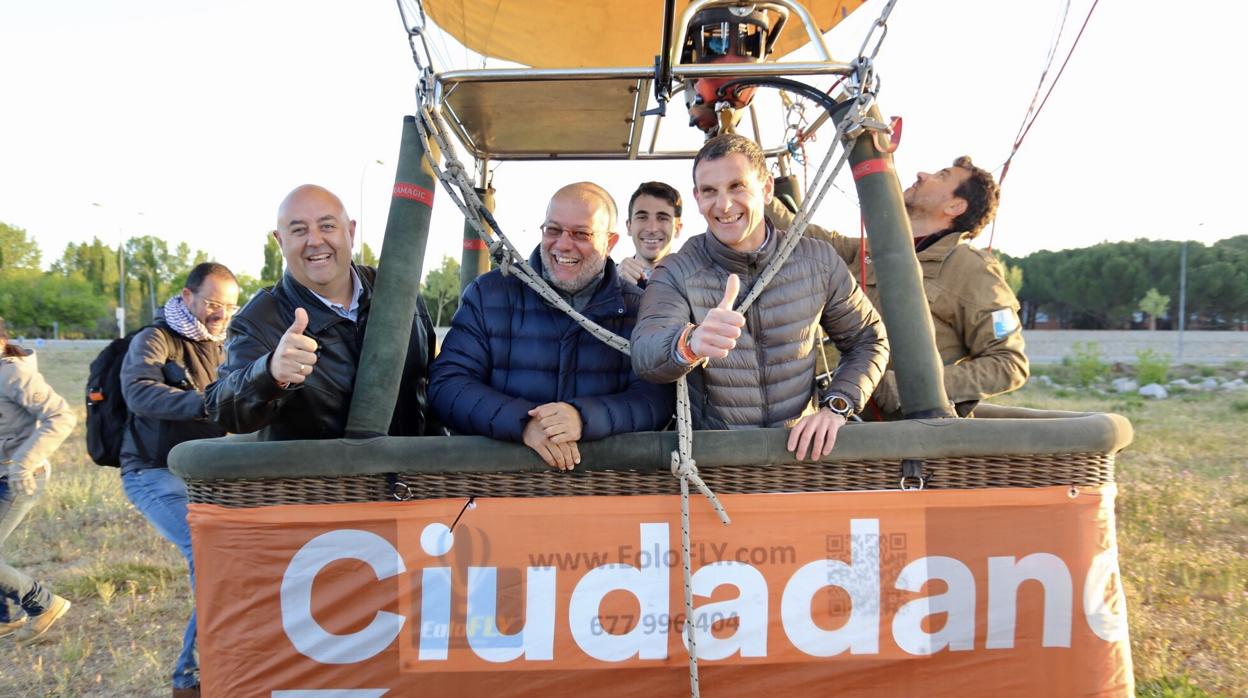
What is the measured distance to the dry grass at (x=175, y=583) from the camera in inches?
128

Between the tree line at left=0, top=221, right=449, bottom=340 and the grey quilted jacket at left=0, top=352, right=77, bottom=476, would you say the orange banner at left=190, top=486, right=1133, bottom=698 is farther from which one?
the tree line at left=0, top=221, right=449, bottom=340

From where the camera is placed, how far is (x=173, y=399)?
310 centimetres

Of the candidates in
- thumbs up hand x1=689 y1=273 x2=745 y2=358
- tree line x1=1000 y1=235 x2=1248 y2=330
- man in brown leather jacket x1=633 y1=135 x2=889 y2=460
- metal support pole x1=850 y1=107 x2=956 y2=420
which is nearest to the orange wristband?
thumbs up hand x1=689 y1=273 x2=745 y2=358

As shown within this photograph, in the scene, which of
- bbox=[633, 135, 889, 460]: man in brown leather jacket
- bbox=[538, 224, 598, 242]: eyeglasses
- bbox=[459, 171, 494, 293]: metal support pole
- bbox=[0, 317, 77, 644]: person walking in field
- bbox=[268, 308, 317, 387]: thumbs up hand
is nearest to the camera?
bbox=[268, 308, 317, 387]: thumbs up hand

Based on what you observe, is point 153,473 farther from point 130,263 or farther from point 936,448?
point 130,263

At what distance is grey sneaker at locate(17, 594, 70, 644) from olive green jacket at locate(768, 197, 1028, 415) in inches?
139

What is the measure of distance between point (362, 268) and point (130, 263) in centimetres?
7899

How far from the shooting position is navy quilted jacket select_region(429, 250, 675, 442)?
215 cm

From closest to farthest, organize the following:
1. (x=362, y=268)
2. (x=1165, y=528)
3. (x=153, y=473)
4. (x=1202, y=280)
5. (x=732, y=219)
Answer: (x=732, y=219), (x=362, y=268), (x=153, y=473), (x=1165, y=528), (x=1202, y=280)

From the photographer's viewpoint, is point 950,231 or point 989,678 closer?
point 989,678

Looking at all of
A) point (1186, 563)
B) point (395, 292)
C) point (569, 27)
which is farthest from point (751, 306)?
Result: point (1186, 563)

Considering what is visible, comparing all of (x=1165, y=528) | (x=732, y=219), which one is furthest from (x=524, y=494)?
(x=1165, y=528)

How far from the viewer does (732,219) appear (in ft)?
6.88

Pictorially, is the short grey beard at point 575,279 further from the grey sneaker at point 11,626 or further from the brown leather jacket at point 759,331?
the grey sneaker at point 11,626
